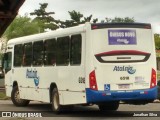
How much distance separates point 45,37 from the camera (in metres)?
19.2

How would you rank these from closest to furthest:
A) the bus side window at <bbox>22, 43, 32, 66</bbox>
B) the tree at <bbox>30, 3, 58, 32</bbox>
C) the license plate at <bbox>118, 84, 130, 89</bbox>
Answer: the license plate at <bbox>118, 84, 130, 89</bbox>, the bus side window at <bbox>22, 43, 32, 66</bbox>, the tree at <bbox>30, 3, 58, 32</bbox>

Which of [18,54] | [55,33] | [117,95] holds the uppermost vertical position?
[55,33]

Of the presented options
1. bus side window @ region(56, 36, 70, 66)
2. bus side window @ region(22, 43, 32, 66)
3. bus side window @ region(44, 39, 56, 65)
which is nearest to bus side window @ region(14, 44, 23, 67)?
bus side window @ region(22, 43, 32, 66)

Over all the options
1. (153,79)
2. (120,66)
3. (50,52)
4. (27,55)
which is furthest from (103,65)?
(27,55)

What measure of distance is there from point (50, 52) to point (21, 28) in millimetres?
91453

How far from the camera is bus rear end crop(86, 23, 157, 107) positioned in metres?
16.0

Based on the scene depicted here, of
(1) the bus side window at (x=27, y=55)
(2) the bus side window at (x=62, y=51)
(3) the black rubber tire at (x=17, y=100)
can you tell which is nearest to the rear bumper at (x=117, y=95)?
(2) the bus side window at (x=62, y=51)

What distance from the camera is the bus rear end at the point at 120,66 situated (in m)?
16.0

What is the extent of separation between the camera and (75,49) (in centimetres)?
1686

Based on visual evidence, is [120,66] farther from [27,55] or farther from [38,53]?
[27,55]

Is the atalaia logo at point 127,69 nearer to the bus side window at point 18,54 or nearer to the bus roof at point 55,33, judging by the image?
the bus roof at point 55,33

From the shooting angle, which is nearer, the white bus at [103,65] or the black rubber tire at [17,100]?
the white bus at [103,65]

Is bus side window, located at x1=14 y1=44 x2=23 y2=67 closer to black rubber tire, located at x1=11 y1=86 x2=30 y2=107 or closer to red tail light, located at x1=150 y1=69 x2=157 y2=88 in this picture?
black rubber tire, located at x1=11 y1=86 x2=30 y2=107

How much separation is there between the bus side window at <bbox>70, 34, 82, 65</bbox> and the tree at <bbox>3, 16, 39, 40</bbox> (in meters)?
88.7
